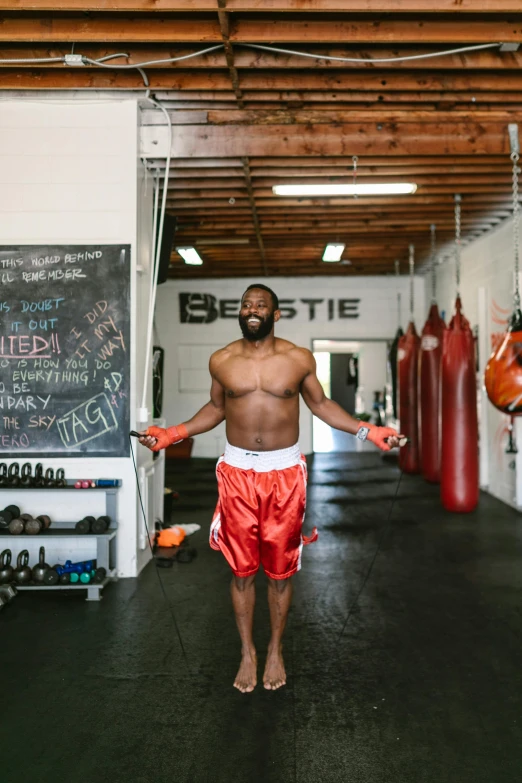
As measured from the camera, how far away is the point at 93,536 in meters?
3.54

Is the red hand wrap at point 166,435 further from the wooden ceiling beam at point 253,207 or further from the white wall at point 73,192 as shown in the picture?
the wooden ceiling beam at point 253,207

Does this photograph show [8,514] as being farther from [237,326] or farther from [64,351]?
[237,326]

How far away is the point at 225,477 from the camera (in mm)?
2514

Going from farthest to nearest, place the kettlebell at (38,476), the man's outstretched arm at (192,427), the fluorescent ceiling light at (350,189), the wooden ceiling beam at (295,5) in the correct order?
the fluorescent ceiling light at (350,189) < the kettlebell at (38,476) < the wooden ceiling beam at (295,5) < the man's outstretched arm at (192,427)

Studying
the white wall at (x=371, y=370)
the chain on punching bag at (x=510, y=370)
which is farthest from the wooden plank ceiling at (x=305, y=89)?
the white wall at (x=371, y=370)

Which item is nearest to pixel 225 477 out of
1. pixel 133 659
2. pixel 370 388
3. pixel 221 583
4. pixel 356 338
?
pixel 133 659

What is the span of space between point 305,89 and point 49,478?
2.90m

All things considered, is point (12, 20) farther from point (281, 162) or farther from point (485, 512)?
point (485, 512)

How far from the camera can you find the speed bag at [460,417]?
197 inches

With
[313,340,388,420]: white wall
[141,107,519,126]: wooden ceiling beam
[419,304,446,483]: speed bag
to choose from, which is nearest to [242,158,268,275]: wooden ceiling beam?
[141,107,519,126]: wooden ceiling beam

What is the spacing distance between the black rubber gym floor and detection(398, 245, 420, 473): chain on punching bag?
9.90 feet

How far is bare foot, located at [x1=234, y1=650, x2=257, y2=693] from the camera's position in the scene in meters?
2.42

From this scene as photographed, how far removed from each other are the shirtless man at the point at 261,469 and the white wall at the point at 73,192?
4.71 ft

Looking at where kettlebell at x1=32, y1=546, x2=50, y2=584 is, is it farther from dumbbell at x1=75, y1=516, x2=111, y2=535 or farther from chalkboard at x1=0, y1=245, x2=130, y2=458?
chalkboard at x1=0, y1=245, x2=130, y2=458
